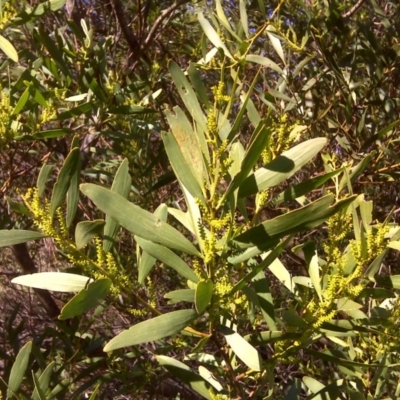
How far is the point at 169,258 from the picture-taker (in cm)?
93

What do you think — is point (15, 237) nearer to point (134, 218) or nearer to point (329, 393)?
point (134, 218)

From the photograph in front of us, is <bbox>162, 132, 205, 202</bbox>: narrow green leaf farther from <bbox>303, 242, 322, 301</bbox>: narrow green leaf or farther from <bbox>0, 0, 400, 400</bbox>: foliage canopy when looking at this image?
<bbox>303, 242, 322, 301</bbox>: narrow green leaf

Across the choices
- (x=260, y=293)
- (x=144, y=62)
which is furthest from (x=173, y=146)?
(x=144, y=62)

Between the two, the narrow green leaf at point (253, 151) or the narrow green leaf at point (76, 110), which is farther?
the narrow green leaf at point (76, 110)

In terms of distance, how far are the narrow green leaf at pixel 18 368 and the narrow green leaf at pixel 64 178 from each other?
39 centimetres

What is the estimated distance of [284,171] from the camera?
2.83ft

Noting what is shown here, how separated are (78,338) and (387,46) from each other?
1622mm

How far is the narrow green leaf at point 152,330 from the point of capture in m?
0.85

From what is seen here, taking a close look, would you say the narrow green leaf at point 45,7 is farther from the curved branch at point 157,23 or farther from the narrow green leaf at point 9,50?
the curved branch at point 157,23

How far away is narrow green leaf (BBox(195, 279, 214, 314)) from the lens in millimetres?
810

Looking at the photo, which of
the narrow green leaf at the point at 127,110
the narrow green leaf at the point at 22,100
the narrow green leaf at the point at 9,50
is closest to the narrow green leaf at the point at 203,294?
the narrow green leaf at the point at 22,100

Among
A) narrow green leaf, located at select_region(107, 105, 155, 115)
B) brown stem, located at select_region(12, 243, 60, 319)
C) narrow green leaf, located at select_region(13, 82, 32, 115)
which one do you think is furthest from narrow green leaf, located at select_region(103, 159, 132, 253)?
brown stem, located at select_region(12, 243, 60, 319)

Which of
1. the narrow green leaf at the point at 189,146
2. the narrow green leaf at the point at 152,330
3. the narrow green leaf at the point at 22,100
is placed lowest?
the narrow green leaf at the point at 152,330

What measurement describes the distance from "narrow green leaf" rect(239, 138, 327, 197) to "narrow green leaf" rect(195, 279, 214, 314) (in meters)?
0.16
